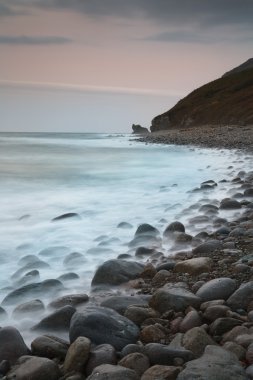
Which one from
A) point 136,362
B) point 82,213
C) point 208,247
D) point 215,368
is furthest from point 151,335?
point 82,213

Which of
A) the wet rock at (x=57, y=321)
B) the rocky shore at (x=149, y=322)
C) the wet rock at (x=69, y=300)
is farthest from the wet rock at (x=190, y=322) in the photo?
the wet rock at (x=69, y=300)

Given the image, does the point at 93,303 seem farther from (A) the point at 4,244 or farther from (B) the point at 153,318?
(A) the point at 4,244

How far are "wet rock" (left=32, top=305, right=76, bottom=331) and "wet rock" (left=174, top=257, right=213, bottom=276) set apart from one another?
122 cm

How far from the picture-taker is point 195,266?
13.7ft

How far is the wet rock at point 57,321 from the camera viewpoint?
10.8ft

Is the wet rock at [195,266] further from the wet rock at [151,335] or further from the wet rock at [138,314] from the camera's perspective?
the wet rock at [151,335]

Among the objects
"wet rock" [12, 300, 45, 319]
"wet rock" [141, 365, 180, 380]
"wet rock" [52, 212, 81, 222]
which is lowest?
"wet rock" [12, 300, 45, 319]

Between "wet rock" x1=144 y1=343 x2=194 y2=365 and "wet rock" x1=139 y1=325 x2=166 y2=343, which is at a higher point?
"wet rock" x1=144 y1=343 x2=194 y2=365

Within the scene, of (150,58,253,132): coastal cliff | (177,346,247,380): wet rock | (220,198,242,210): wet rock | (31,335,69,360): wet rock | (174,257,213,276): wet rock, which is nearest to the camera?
(177,346,247,380): wet rock

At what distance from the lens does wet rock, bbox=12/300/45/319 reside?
11.8 feet

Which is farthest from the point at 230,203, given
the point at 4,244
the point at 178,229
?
the point at 4,244

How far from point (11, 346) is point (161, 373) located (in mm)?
979

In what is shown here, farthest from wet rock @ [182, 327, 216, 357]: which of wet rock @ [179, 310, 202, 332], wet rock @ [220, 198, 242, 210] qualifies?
wet rock @ [220, 198, 242, 210]

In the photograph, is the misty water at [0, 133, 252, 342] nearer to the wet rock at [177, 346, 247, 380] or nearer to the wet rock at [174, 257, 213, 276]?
the wet rock at [174, 257, 213, 276]
